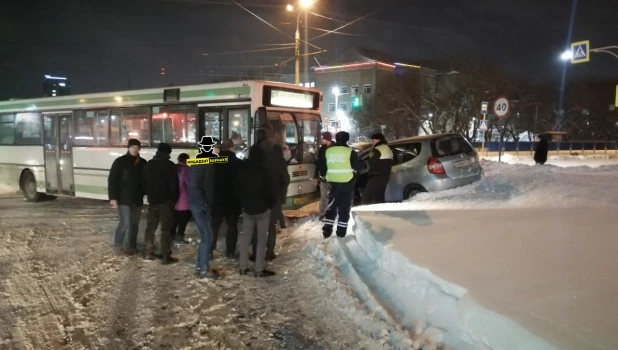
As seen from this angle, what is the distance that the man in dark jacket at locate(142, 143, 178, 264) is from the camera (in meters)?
7.34

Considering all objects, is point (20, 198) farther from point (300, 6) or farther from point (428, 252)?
point (428, 252)

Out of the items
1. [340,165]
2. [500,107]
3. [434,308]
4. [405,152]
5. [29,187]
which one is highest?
[500,107]

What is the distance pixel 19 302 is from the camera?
19.4 feet

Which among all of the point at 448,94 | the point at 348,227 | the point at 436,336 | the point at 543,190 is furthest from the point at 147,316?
the point at 448,94

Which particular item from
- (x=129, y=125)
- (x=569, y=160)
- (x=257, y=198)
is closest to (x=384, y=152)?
(x=257, y=198)

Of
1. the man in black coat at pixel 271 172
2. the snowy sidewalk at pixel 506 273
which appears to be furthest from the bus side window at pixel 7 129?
the snowy sidewalk at pixel 506 273

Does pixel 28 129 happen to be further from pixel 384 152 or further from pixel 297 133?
pixel 384 152

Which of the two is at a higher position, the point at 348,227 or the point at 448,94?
the point at 448,94

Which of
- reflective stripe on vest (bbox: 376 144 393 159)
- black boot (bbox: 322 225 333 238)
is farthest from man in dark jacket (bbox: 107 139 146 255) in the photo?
reflective stripe on vest (bbox: 376 144 393 159)

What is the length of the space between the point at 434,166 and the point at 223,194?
190 inches

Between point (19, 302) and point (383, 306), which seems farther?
point (19, 302)

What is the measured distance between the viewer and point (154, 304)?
583cm

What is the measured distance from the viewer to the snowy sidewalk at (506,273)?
3.96m

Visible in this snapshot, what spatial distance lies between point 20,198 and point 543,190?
15180 mm
